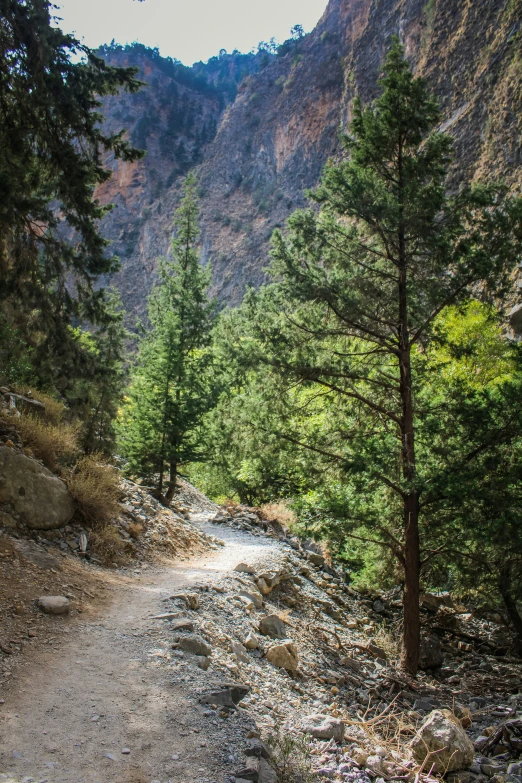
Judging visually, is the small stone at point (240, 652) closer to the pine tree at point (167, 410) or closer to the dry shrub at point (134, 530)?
the dry shrub at point (134, 530)

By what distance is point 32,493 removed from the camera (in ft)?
23.9

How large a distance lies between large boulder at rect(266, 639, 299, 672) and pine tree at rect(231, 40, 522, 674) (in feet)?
7.99

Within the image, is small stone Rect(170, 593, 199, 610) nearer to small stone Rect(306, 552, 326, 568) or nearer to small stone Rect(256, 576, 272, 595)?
small stone Rect(256, 576, 272, 595)

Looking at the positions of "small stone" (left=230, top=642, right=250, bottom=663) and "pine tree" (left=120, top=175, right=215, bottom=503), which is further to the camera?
"pine tree" (left=120, top=175, right=215, bottom=503)

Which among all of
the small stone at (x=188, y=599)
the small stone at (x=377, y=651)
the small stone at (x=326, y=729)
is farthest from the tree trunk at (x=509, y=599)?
the small stone at (x=188, y=599)

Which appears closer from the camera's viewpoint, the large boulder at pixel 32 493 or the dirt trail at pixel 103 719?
the dirt trail at pixel 103 719

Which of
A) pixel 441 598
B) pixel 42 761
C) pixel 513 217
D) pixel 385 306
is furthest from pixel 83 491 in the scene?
pixel 441 598

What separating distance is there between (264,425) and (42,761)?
6.10 m

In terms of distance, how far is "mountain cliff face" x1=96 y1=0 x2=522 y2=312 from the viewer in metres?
29.4

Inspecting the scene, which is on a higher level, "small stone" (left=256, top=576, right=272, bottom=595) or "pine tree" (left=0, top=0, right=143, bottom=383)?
"pine tree" (left=0, top=0, right=143, bottom=383)

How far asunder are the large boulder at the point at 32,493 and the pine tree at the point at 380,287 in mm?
3548

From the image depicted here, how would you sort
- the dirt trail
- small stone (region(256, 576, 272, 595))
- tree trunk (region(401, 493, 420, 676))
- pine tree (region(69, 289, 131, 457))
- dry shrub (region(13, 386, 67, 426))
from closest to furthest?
the dirt trail < pine tree (region(69, 289, 131, 457)) < tree trunk (region(401, 493, 420, 676)) < small stone (region(256, 576, 272, 595)) < dry shrub (region(13, 386, 67, 426))

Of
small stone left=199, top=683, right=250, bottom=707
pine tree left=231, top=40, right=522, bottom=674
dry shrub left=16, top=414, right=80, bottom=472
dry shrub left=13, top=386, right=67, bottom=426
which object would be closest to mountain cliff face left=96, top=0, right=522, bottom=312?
pine tree left=231, top=40, right=522, bottom=674

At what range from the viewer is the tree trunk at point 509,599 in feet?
27.1
